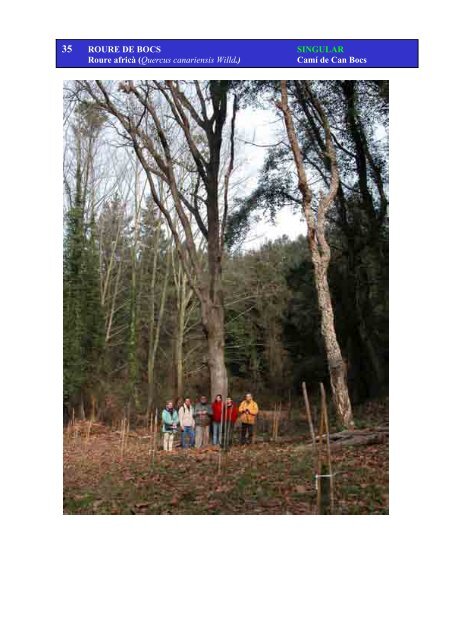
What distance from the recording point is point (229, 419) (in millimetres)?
10359

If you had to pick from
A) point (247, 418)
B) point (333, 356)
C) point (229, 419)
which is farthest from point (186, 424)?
point (333, 356)

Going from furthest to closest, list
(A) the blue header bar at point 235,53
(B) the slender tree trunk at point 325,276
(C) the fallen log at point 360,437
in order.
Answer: (B) the slender tree trunk at point 325,276 → (C) the fallen log at point 360,437 → (A) the blue header bar at point 235,53

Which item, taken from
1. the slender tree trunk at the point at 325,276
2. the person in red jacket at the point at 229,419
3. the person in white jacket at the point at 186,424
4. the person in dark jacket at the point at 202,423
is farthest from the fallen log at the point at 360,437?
the person in white jacket at the point at 186,424

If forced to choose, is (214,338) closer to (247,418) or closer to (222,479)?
(247,418)

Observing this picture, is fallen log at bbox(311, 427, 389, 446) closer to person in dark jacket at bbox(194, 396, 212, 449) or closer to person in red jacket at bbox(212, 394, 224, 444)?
person in red jacket at bbox(212, 394, 224, 444)

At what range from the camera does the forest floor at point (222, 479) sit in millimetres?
7910

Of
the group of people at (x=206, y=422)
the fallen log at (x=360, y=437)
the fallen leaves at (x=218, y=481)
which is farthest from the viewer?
the group of people at (x=206, y=422)

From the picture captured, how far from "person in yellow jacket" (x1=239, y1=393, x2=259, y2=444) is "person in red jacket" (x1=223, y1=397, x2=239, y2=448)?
0.12 m

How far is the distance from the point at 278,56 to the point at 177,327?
11.4 m

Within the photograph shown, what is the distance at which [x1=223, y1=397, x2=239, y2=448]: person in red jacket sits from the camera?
386 inches

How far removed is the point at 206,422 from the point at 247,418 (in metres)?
0.70

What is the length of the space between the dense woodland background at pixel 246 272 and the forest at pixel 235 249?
37 millimetres

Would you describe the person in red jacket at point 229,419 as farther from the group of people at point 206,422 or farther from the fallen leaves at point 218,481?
the fallen leaves at point 218,481

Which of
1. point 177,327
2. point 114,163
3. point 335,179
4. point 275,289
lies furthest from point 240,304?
point 335,179
